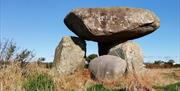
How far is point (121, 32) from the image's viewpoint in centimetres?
1522

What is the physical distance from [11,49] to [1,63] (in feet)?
3.07

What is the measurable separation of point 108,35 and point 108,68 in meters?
1.47

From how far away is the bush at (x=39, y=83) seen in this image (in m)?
8.34

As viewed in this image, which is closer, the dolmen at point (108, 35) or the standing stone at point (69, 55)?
the dolmen at point (108, 35)

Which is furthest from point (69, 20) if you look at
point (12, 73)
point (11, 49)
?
point (12, 73)

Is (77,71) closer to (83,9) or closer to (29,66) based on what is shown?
(83,9)

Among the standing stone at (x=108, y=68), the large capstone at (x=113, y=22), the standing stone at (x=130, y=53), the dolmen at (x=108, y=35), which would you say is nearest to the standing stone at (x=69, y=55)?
the dolmen at (x=108, y=35)

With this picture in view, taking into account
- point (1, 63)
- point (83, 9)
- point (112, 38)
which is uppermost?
point (83, 9)

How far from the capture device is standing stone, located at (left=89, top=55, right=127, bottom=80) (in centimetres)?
1427

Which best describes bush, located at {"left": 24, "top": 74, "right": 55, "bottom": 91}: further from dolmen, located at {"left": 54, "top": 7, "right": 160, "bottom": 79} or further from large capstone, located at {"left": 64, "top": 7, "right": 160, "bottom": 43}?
large capstone, located at {"left": 64, "top": 7, "right": 160, "bottom": 43}

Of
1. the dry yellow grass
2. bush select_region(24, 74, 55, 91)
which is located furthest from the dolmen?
bush select_region(24, 74, 55, 91)

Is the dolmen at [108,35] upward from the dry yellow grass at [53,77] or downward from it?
upward

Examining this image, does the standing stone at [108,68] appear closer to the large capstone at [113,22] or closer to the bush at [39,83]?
the large capstone at [113,22]

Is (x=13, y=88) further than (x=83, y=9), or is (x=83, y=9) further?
(x=83, y=9)
